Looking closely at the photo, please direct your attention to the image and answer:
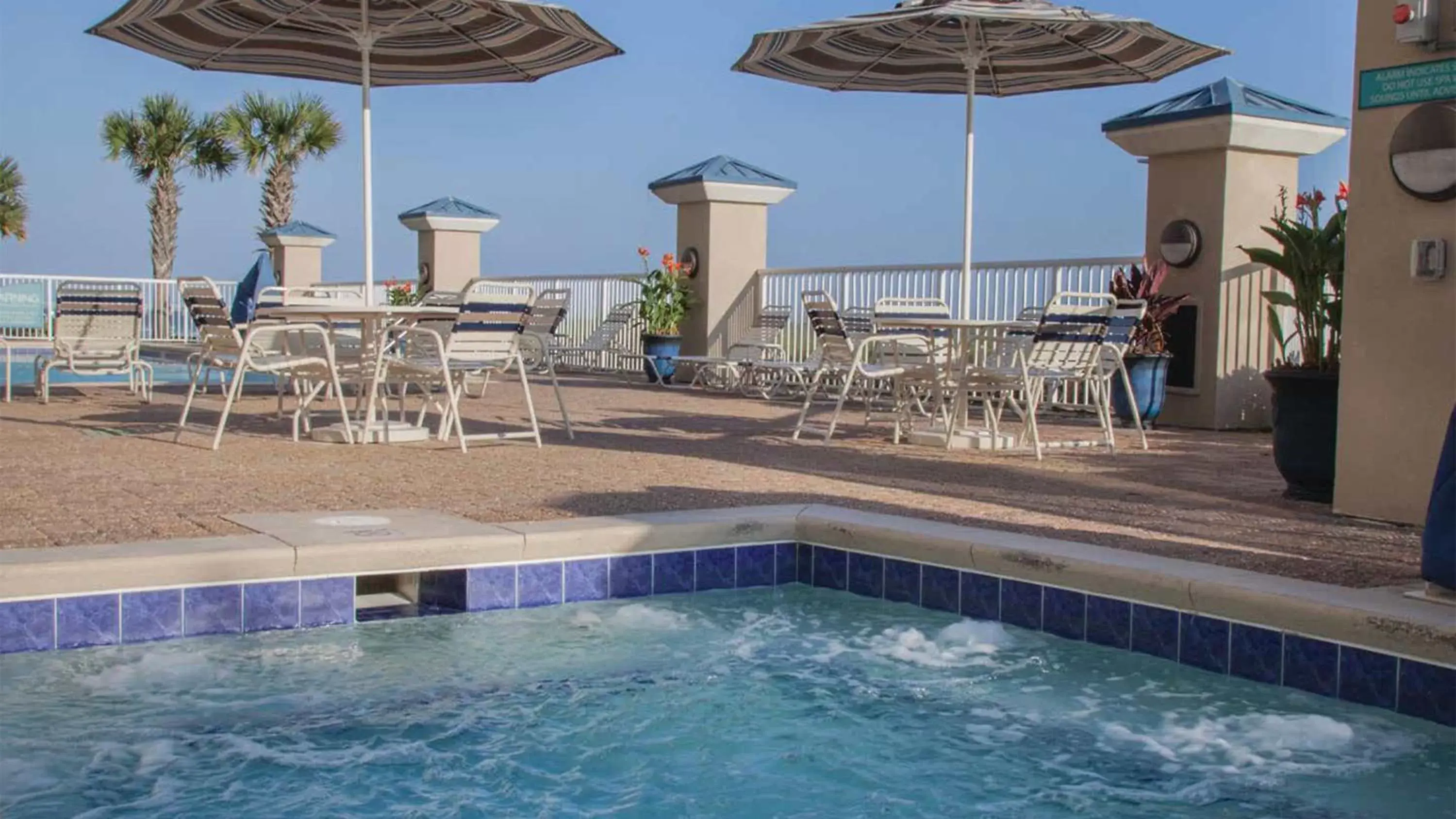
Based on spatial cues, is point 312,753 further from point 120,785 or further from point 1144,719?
point 1144,719

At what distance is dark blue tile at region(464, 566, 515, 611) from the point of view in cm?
413

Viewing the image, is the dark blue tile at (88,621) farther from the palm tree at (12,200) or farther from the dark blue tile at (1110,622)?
the palm tree at (12,200)

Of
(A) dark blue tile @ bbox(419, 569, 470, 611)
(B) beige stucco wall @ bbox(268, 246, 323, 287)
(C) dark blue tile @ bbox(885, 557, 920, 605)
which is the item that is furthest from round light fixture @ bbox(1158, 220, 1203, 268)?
(B) beige stucco wall @ bbox(268, 246, 323, 287)

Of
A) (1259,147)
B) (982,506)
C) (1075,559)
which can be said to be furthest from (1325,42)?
(1075,559)

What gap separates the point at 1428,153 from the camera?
4.86 meters

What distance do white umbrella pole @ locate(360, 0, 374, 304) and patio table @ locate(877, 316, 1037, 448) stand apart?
9.36 feet

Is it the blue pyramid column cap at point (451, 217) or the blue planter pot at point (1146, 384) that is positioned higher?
the blue pyramid column cap at point (451, 217)

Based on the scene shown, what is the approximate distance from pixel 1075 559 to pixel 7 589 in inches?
109

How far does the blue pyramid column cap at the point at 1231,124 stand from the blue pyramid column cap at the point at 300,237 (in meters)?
13.6

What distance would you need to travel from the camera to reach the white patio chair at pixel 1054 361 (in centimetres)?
724

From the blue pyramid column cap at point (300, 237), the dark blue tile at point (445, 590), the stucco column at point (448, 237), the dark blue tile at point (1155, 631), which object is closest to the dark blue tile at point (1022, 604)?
the dark blue tile at point (1155, 631)

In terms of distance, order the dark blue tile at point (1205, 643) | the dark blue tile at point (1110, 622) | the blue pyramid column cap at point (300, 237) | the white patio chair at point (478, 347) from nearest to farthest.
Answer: the dark blue tile at point (1205, 643)
the dark blue tile at point (1110, 622)
the white patio chair at point (478, 347)
the blue pyramid column cap at point (300, 237)

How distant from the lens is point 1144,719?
3389mm

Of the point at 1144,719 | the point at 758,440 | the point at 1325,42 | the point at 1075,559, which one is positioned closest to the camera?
the point at 1144,719
